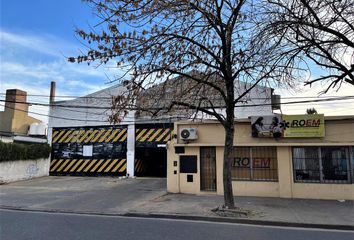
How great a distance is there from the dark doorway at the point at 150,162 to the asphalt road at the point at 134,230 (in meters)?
12.9

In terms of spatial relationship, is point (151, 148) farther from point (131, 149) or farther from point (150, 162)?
point (150, 162)

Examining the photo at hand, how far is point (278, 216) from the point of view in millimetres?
9828

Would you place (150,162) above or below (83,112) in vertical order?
below

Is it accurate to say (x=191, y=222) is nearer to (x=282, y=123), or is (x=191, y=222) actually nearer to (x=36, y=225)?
(x=36, y=225)

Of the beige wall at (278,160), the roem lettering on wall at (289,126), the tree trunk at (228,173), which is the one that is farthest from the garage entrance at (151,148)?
the tree trunk at (228,173)

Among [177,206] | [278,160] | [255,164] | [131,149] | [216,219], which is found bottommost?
[216,219]

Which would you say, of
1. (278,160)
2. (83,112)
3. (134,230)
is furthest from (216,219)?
(83,112)

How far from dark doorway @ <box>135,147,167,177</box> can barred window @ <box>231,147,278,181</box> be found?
8.75 meters

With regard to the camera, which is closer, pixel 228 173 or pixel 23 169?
pixel 228 173

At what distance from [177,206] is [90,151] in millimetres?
13935

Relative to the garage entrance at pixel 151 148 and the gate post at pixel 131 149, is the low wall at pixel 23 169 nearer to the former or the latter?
the gate post at pixel 131 149

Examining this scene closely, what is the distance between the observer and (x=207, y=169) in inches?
593

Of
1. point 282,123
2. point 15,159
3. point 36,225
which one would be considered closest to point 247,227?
point 36,225

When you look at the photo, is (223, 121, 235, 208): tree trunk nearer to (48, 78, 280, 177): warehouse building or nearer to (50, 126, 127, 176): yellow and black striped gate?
(48, 78, 280, 177): warehouse building
